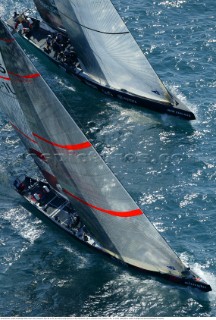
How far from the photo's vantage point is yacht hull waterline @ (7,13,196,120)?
7806cm

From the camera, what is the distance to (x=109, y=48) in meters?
79.3

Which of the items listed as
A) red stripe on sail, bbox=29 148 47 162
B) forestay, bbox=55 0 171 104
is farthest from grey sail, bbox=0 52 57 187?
forestay, bbox=55 0 171 104

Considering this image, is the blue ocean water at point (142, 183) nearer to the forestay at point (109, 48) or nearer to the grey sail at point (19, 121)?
the forestay at point (109, 48)

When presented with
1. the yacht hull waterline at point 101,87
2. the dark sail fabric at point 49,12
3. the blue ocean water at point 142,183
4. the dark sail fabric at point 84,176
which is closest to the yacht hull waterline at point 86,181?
the dark sail fabric at point 84,176

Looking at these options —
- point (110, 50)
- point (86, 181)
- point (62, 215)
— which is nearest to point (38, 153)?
point (62, 215)

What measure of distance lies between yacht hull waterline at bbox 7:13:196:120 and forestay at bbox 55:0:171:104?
0.52 meters

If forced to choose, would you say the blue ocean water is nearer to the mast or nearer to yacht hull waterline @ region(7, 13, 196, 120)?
yacht hull waterline @ region(7, 13, 196, 120)

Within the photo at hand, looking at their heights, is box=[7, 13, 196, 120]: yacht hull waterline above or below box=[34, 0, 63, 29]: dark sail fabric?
below

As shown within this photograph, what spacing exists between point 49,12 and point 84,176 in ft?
115

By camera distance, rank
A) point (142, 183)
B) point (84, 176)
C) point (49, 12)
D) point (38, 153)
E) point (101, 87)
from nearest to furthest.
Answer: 1. point (84, 176)
2. point (38, 153)
3. point (142, 183)
4. point (101, 87)
5. point (49, 12)

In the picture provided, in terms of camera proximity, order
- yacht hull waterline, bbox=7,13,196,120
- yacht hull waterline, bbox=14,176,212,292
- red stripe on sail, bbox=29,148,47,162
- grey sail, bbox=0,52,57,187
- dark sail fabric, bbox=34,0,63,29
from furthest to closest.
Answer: dark sail fabric, bbox=34,0,63,29 < yacht hull waterline, bbox=7,13,196,120 < red stripe on sail, bbox=29,148,47,162 < grey sail, bbox=0,52,57,187 < yacht hull waterline, bbox=14,176,212,292

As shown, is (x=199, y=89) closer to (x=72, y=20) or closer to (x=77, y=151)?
(x=72, y=20)

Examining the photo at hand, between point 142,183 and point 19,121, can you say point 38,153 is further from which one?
point 142,183

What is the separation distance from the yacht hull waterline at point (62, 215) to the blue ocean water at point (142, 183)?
884 millimetres
